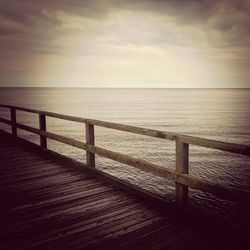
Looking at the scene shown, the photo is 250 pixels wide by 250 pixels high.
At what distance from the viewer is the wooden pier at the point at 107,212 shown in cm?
367

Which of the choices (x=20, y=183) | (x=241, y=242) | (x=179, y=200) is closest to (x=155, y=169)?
(x=179, y=200)

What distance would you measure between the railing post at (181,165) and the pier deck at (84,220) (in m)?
0.26

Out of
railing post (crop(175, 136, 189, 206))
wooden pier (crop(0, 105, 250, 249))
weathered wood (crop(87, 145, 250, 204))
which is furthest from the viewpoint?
railing post (crop(175, 136, 189, 206))

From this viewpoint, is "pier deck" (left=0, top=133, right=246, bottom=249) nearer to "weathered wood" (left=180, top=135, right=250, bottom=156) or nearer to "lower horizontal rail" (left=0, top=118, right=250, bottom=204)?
"lower horizontal rail" (left=0, top=118, right=250, bottom=204)

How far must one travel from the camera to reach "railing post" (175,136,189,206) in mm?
4366

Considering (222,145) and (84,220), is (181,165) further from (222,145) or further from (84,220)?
(84,220)

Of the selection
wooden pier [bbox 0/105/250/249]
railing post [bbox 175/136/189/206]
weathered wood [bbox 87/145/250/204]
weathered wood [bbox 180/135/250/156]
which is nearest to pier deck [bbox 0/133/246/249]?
wooden pier [bbox 0/105/250/249]

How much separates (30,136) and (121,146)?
1082 centimetres

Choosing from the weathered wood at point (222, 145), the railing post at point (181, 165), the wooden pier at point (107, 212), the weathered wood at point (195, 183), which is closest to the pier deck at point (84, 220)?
the wooden pier at point (107, 212)

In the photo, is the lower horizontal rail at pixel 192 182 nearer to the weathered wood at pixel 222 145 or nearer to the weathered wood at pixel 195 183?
the weathered wood at pixel 195 183

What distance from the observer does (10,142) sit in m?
10.9

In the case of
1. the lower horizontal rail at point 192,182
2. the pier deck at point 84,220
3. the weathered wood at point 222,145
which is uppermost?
the weathered wood at point 222,145

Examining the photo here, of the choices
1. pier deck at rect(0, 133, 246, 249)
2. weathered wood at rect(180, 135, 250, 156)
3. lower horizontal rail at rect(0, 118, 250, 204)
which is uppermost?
weathered wood at rect(180, 135, 250, 156)

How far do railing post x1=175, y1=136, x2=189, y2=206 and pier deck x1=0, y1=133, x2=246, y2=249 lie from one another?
0.26m
